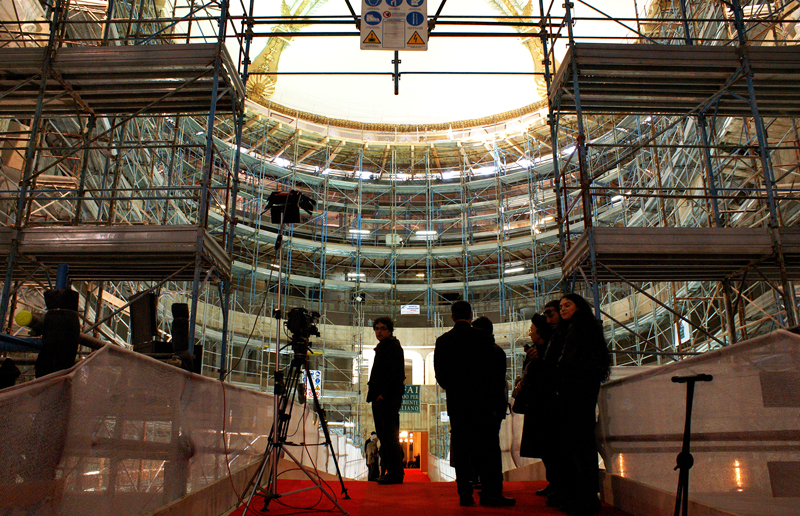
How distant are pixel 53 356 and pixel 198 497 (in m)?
1.38

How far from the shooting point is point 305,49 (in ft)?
109

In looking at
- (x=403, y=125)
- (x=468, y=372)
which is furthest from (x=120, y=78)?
(x=403, y=125)

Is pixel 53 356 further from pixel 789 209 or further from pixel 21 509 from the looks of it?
pixel 789 209

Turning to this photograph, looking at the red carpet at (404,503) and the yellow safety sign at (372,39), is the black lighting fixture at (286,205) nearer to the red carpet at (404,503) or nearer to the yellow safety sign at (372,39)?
the red carpet at (404,503)

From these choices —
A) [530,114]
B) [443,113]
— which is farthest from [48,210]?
[443,113]

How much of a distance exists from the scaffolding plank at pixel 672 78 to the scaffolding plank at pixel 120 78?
5.28 m

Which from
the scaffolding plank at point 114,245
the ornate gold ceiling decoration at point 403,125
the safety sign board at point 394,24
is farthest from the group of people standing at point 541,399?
the ornate gold ceiling decoration at point 403,125

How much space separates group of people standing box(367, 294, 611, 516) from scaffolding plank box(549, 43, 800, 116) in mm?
5197

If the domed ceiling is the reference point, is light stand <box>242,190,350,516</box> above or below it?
below

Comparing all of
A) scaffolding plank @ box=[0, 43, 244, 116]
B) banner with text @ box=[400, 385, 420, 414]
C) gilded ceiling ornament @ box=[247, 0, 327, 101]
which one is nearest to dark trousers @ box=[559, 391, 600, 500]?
scaffolding plank @ box=[0, 43, 244, 116]

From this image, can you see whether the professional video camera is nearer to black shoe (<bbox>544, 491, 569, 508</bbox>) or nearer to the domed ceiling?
black shoe (<bbox>544, 491, 569, 508</bbox>)

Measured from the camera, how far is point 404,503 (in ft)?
15.5

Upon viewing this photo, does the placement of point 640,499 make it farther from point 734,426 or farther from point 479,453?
point 734,426

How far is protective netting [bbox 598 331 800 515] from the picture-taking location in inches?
95.0
